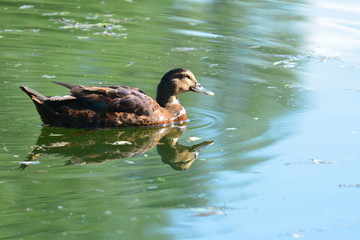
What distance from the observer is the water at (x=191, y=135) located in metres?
6.41

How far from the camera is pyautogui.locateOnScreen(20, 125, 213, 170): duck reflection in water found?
8000mm

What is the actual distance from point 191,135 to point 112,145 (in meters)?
1.10

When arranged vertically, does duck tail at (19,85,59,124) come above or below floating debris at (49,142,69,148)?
above

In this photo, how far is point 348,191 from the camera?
7305 mm

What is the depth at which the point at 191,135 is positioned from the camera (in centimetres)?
918

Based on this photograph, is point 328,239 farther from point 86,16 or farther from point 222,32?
point 86,16

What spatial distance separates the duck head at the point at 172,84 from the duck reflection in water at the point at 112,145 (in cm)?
70

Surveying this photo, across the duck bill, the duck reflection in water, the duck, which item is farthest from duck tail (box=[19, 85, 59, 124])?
the duck bill

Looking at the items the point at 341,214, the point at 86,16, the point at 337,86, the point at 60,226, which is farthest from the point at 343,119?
the point at 86,16


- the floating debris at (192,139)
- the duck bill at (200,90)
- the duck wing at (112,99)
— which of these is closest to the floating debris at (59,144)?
the duck wing at (112,99)

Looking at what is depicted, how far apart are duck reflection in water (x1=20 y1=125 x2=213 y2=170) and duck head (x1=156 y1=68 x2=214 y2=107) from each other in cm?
70

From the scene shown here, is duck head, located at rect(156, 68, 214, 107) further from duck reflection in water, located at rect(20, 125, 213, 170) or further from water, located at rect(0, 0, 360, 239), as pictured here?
Answer: duck reflection in water, located at rect(20, 125, 213, 170)

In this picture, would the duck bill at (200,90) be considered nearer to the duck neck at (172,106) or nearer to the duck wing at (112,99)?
the duck neck at (172,106)

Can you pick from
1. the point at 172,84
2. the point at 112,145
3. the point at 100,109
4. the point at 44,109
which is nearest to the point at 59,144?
the point at 112,145
